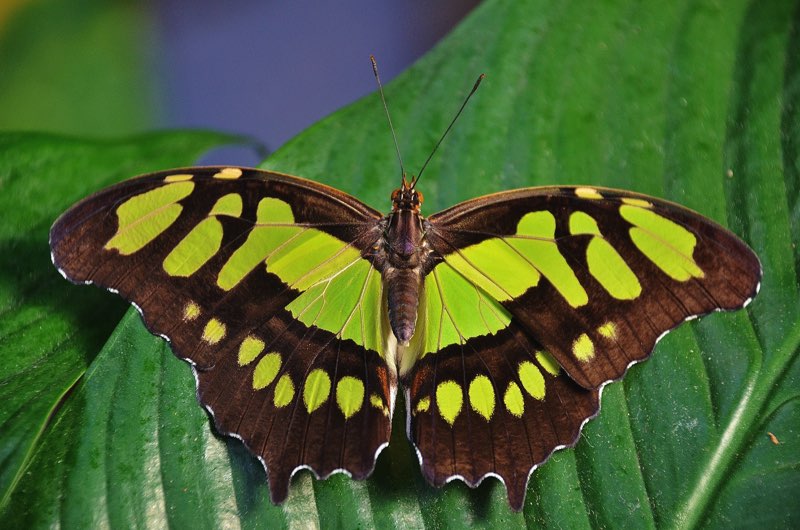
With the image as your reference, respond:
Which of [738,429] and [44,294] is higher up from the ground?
[44,294]

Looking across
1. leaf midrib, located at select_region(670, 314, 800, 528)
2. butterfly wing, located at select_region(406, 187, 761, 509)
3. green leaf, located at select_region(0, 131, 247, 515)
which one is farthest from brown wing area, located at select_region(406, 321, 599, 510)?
green leaf, located at select_region(0, 131, 247, 515)

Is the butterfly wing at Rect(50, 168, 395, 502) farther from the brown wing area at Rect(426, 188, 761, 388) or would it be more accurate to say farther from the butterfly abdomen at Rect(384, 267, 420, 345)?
the brown wing area at Rect(426, 188, 761, 388)

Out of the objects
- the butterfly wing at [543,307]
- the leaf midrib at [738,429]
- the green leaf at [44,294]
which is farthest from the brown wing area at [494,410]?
the green leaf at [44,294]

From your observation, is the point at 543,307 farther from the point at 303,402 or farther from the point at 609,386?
the point at 303,402

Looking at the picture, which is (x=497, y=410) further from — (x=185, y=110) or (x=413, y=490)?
(x=185, y=110)

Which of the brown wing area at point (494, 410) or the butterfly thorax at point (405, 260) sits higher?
the butterfly thorax at point (405, 260)

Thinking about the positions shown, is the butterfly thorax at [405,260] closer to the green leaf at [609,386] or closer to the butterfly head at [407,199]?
the butterfly head at [407,199]

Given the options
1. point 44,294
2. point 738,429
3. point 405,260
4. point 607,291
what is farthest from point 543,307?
point 44,294

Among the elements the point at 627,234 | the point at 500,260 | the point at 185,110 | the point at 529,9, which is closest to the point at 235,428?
the point at 500,260
